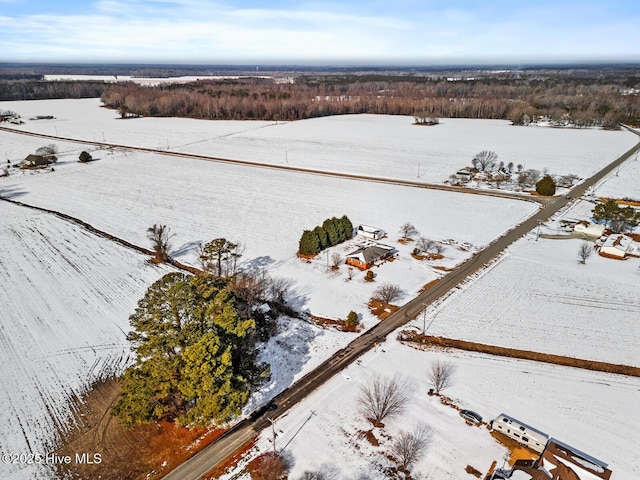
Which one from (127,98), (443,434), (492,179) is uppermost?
(127,98)

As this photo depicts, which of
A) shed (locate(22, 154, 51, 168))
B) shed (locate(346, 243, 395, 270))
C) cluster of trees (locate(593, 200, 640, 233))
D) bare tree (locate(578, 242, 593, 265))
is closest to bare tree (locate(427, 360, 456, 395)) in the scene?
shed (locate(346, 243, 395, 270))

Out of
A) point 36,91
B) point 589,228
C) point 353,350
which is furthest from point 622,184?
point 36,91

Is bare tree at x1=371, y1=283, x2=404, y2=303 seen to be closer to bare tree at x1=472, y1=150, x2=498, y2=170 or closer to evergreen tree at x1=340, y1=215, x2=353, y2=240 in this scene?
evergreen tree at x1=340, y1=215, x2=353, y2=240

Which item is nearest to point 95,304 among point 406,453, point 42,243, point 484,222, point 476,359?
point 42,243

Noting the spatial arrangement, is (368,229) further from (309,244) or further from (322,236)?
(309,244)

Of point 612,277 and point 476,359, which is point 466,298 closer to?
point 476,359

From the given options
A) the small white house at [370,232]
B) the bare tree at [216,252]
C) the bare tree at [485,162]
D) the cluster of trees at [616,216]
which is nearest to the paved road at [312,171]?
the cluster of trees at [616,216]
